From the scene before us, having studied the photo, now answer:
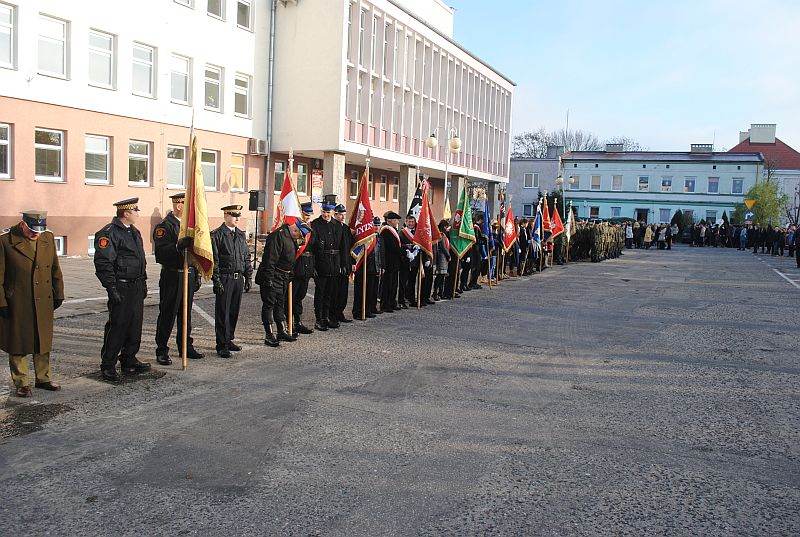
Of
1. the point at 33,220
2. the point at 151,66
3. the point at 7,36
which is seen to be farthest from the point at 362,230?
the point at 151,66

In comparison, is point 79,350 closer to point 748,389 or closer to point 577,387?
point 577,387

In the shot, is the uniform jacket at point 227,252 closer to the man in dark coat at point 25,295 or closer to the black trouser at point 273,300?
the black trouser at point 273,300

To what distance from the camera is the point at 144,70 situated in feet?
85.4

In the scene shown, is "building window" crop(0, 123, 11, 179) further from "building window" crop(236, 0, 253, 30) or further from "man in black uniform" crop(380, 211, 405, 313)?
"man in black uniform" crop(380, 211, 405, 313)

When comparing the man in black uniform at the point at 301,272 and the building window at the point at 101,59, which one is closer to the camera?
the man in black uniform at the point at 301,272

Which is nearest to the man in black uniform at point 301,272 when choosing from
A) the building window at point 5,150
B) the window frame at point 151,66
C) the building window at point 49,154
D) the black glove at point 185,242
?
the black glove at point 185,242

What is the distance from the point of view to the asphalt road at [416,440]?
15.0 ft

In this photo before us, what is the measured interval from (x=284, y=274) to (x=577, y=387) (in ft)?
15.3

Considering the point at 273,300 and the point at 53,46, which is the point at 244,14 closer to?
the point at 53,46

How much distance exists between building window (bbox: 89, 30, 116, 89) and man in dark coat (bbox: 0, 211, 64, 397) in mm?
18623

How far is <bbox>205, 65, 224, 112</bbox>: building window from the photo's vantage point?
95.0 ft

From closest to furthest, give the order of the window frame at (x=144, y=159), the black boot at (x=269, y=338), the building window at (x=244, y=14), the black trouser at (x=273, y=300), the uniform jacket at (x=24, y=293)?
1. the uniform jacket at (x=24, y=293)
2. the black boot at (x=269, y=338)
3. the black trouser at (x=273, y=300)
4. the window frame at (x=144, y=159)
5. the building window at (x=244, y=14)

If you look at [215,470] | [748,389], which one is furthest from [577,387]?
[215,470]

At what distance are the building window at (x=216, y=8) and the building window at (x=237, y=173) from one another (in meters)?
5.59
